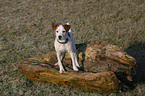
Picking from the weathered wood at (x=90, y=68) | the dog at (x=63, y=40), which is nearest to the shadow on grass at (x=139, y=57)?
the weathered wood at (x=90, y=68)

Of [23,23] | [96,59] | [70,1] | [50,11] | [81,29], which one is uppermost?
[70,1]

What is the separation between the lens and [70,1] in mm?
14781

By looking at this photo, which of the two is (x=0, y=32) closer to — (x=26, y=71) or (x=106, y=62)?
(x=26, y=71)

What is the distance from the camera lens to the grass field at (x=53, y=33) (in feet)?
16.0

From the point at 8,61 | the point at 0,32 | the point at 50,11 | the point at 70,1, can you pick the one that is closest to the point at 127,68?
the point at 8,61

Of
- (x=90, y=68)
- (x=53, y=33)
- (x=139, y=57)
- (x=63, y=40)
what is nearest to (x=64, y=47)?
(x=63, y=40)

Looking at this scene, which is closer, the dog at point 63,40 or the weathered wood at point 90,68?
the dog at point 63,40

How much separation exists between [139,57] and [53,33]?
548 cm

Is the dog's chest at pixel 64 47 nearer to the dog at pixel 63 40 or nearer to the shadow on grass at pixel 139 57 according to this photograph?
the dog at pixel 63 40

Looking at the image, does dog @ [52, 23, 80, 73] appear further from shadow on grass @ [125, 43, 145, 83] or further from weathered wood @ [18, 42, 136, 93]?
shadow on grass @ [125, 43, 145, 83]

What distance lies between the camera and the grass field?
487cm

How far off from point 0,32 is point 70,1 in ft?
26.7

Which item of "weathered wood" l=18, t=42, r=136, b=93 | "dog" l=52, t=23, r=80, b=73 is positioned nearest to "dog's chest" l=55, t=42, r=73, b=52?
"dog" l=52, t=23, r=80, b=73

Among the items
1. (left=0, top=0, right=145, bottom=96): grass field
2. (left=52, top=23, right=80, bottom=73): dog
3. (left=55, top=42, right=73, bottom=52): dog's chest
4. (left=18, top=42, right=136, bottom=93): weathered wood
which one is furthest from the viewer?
(left=0, top=0, right=145, bottom=96): grass field
